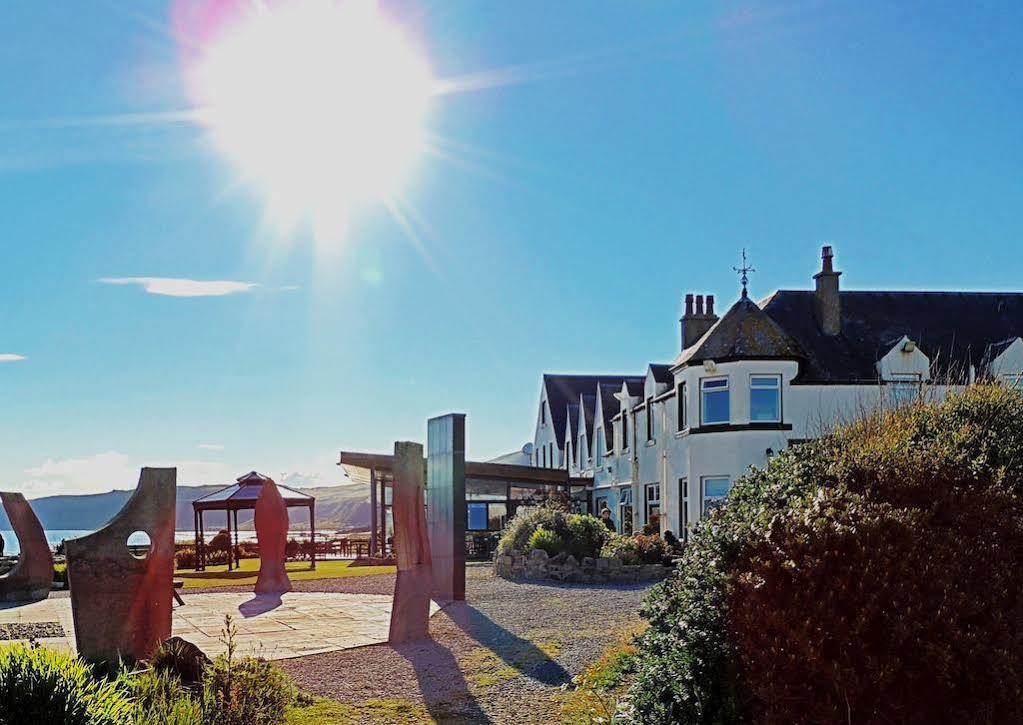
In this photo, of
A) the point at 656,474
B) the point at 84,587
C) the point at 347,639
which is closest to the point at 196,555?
the point at 656,474

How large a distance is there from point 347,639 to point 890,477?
8255mm


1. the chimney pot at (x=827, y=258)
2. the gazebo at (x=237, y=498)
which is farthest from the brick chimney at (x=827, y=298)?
the gazebo at (x=237, y=498)

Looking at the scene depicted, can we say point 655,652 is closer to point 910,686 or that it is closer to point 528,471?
point 910,686

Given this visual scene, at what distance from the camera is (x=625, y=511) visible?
116ft

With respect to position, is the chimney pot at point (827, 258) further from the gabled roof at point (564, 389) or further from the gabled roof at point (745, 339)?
the gabled roof at point (564, 389)

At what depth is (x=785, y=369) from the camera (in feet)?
81.7

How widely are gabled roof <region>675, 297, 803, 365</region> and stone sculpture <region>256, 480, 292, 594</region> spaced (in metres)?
12.4

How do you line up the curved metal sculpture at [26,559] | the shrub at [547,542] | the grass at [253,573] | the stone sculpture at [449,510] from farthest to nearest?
the grass at [253,573], the shrub at [547,542], the curved metal sculpture at [26,559], the stone sculpture at [449,510]

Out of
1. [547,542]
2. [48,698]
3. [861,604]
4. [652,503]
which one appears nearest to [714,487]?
[547,542]

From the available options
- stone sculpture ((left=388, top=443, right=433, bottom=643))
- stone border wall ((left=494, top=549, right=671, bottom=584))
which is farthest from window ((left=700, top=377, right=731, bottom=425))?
stone sculpture ((left=388, top=443, right=433, bottom=643))

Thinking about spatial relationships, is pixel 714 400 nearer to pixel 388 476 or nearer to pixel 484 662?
pixel 388 476

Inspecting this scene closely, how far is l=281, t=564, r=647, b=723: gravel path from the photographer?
8.28 meters

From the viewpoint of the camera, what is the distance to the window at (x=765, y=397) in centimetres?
2486

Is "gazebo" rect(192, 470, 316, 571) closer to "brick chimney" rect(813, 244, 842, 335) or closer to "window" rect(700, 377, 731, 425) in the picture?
"window" rect(700, 377, 731, 425)
